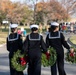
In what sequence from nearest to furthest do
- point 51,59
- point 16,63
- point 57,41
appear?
point 57,41 → point 16,63 → point 51,59

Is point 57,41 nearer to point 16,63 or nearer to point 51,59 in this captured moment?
point 51,59

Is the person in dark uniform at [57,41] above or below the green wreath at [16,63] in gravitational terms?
above

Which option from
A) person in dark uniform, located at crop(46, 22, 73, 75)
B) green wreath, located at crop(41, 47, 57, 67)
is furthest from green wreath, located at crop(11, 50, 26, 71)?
person in dark uniform, located at crop(46, 22, 73, 75)

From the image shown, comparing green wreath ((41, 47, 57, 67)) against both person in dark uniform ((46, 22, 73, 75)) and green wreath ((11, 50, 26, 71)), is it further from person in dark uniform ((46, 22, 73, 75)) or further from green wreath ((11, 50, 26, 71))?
green wreath ((11, 50, 26, 71))

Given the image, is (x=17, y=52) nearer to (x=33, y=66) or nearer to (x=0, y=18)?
(x=33, y=66)

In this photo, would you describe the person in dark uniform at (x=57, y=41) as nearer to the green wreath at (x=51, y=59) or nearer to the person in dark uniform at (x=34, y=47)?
the green wreath at (x=51, y=59)

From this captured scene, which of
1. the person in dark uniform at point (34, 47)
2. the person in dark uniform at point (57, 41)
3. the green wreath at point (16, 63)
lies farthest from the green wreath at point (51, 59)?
the green wreath at point (16, 63)

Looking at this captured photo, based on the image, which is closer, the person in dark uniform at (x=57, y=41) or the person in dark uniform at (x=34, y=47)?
the person in dark uniform at (x=34, y=47)

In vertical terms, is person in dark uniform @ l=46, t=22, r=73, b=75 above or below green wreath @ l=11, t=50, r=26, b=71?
above

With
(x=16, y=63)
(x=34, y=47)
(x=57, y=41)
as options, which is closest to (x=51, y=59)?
(x=57, y=41)

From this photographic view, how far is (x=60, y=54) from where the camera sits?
865cm

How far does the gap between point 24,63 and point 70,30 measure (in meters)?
45.1

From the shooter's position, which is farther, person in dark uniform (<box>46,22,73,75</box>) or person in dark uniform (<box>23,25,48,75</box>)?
person in dark uniform (<box>46,22,73,75</box>)

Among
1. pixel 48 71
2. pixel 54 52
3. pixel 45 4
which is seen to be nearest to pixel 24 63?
pixel 54 52
